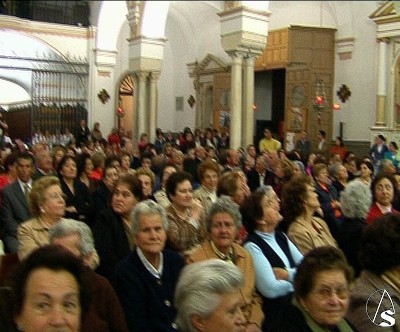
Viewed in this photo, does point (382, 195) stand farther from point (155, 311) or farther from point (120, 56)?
point (120, 56)

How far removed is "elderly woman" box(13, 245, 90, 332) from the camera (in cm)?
158

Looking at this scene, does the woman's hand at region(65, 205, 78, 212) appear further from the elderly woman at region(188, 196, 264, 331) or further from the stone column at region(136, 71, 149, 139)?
the stone column at region(136, 71, 149, 139)

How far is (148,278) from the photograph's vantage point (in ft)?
9.16

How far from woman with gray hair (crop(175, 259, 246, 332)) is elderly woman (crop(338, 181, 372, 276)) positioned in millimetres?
1957

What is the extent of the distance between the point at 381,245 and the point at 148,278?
1.20 meters

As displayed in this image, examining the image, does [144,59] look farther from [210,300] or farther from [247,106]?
[210,300]

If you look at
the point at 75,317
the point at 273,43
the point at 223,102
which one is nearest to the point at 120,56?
the point at 223,102

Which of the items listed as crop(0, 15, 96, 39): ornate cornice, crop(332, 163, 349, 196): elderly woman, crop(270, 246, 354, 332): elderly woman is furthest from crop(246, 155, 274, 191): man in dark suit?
crop(270, 246, 354, 332): elderly woman

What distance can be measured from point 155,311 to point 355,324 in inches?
41.1

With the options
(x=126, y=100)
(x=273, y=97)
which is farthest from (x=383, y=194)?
(x=126, y=100)

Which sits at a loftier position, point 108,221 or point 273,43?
point 273,43

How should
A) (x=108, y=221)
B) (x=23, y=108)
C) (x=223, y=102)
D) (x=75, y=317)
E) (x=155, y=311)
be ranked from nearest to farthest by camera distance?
(x=75, y=317) < (x=155, y=311) < (x=108, y=221) < (x=23, y=108) < (x=223, y=102)

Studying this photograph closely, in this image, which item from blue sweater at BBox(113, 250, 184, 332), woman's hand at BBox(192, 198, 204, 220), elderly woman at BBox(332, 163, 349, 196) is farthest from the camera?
elderly woman at BBox(332, 163, 349, 196)

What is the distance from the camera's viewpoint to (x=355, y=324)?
222 centimetres
